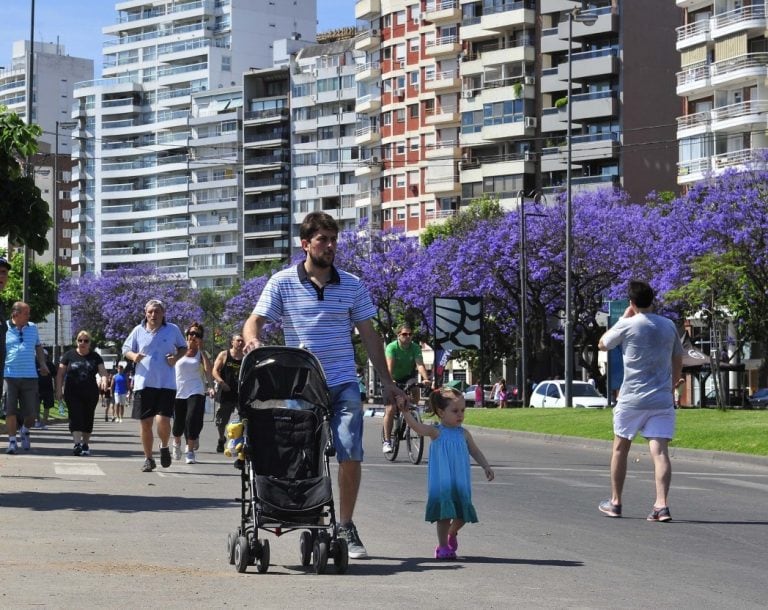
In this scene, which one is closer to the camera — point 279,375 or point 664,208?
point 279,375

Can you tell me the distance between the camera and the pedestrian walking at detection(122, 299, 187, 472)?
20406 millimetres

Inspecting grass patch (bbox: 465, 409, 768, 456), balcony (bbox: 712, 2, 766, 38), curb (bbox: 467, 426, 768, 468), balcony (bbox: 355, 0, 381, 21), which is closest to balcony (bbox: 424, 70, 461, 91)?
balcony (bbox: 355, 0, 381, 21)

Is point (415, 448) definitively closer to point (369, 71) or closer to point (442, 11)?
point (442, 11)

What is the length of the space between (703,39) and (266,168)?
270 ft

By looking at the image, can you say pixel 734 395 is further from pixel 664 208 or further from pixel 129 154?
pixel 129 154

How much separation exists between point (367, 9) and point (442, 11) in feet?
57.2

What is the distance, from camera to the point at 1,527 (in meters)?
13.1

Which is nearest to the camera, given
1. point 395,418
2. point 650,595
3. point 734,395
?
point 650,595

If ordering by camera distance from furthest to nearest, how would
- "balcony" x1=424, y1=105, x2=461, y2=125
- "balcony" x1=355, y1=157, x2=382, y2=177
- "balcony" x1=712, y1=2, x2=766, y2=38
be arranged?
"balcony" x1=355, y1=157, x2=382, y2=177
"balcony" x1=424, y1=105, x2=461, y2=125
"balcony" x1=712, y1=2, x2=766, y2=38

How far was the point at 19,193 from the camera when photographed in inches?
680

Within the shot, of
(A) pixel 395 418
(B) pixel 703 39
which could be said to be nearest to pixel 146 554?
(A) pixel 395 418

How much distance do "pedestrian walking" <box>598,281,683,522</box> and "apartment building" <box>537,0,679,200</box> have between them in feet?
282

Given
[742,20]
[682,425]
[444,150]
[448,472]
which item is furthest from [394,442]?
[444,150]

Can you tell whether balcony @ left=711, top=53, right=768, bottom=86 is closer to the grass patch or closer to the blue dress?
the grass patch
